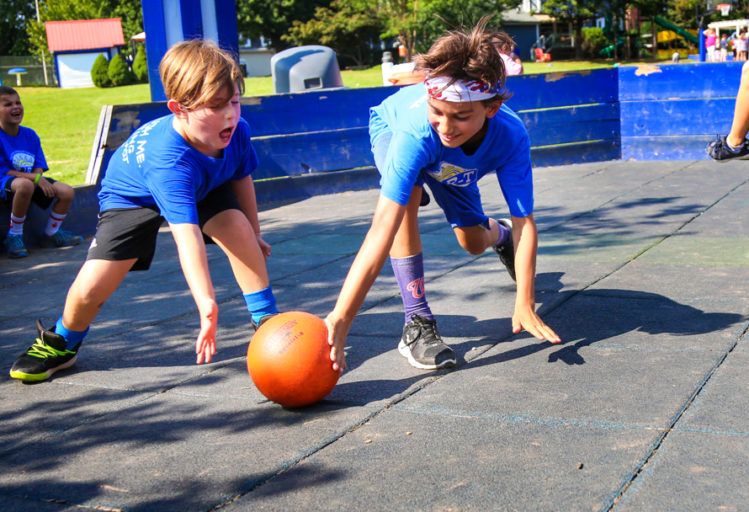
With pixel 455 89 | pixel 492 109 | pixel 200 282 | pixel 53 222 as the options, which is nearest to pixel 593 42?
pixel 53 222

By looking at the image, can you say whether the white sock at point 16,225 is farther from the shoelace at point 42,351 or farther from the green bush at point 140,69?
the green bush at point 140,69

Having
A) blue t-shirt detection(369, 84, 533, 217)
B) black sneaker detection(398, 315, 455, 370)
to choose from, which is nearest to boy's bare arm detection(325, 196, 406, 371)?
blue t-shirt detection(369, 84, 533, 217)

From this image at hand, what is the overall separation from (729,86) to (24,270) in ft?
29.9

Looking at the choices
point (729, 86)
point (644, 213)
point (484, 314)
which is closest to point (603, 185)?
point (644, 213)

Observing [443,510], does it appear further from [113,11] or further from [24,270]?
[113,11]

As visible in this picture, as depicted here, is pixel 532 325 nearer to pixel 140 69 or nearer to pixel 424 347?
pixel 424 347

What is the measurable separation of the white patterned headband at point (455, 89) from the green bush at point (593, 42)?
6167 cm

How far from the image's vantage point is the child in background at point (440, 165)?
139 inches

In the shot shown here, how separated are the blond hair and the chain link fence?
6855 centimetres

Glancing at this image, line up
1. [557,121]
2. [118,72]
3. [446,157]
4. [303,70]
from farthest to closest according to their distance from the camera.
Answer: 1. [118,72]
2. [303,70]
3. [557,121]
4. [446,157]

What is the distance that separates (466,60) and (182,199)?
1.36m

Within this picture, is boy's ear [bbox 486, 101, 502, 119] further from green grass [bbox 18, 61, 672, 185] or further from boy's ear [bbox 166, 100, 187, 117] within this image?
green grass [bbox 18, 61, 672, 185]

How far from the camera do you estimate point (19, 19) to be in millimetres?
94125

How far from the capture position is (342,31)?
66.2 metres
